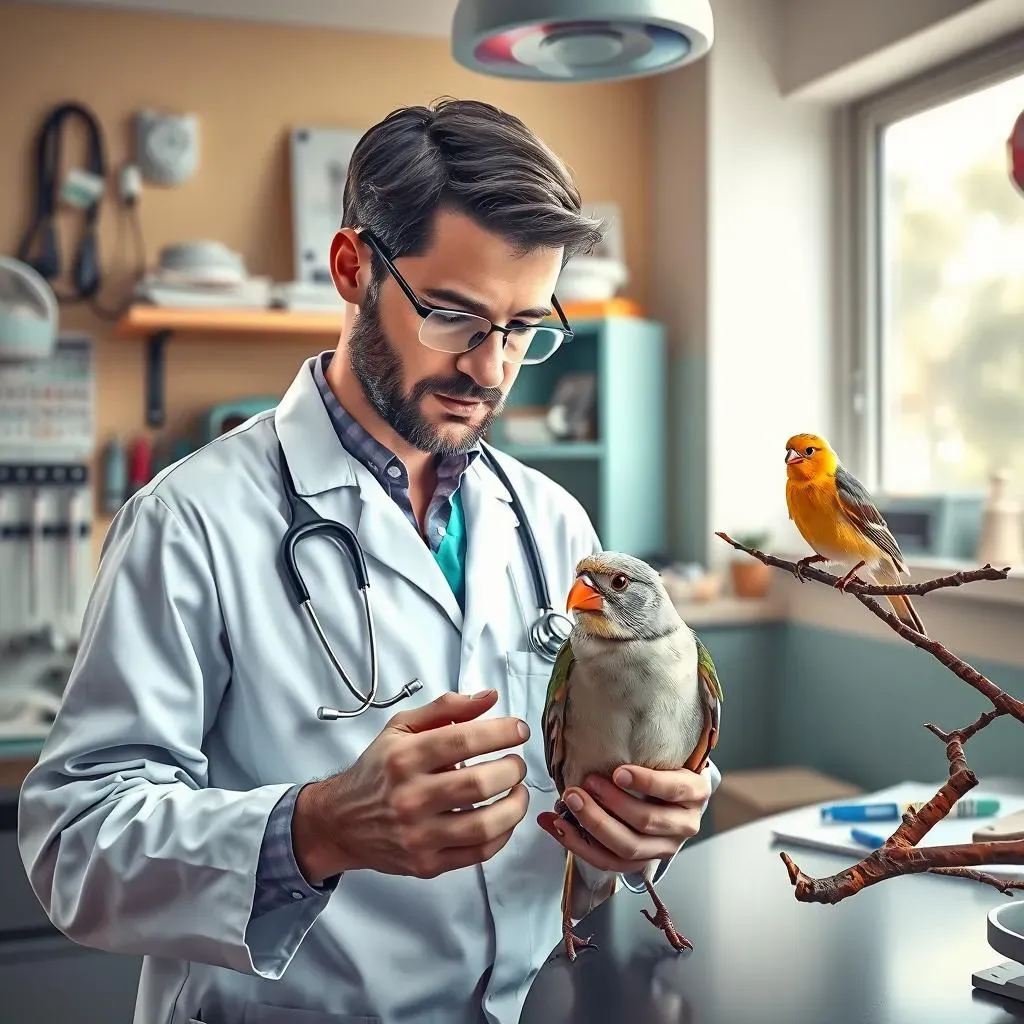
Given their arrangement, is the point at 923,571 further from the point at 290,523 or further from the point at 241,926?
the point at 241,926

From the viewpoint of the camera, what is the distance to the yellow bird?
3.16 ft

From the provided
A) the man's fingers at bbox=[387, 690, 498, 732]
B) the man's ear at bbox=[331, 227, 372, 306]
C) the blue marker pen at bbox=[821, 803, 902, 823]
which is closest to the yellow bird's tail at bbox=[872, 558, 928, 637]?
the man's fingers at bbox=[387, 690, 498, 732]

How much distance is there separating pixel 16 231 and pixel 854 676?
2.46 meters

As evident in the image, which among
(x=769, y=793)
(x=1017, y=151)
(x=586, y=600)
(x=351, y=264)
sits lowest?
(x=769, y=793)

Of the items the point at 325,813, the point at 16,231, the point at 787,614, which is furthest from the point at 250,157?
the point at 325,813

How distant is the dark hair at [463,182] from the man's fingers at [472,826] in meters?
0.56

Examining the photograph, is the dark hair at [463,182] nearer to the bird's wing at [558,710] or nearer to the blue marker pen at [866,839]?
the bird's wing at [558,710]

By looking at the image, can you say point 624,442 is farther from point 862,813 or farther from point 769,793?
point 862,813

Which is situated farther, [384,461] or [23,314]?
[23,314]

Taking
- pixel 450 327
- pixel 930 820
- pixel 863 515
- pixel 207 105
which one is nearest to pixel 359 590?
pixel 450 327

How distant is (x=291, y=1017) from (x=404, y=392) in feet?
2.02

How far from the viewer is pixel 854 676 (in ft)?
9.33

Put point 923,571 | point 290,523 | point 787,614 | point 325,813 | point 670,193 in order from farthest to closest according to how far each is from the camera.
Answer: point 670,193 → point 787,614 → point 923,571 → point 290,523 → point 325,813

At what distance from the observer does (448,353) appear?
1.14 metres
